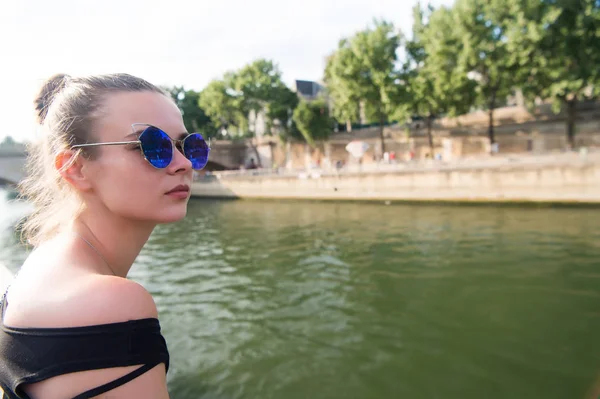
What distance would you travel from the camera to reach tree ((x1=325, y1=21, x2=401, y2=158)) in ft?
100

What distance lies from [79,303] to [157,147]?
56cm

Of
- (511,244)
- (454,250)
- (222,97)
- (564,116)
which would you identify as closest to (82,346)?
(454,250)

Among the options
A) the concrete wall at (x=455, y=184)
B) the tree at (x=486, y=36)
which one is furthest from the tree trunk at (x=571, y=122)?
the concrete wall at (x=455, y=184)

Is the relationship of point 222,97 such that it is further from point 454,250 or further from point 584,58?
point 454,250

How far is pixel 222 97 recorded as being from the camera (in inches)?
1663

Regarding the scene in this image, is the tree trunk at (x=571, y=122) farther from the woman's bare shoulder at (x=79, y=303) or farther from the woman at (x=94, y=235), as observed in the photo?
the woman's bare shoulder at (x=79, y=303)

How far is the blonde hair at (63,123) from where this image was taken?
46.8 inches

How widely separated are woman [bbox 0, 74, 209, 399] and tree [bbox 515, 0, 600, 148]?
2706 cm

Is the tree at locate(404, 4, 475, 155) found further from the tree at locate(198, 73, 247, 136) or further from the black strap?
the black strap

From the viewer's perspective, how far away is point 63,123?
3.98 feet

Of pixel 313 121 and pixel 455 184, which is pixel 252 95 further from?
pixel 455 184

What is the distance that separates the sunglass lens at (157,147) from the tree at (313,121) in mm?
40182

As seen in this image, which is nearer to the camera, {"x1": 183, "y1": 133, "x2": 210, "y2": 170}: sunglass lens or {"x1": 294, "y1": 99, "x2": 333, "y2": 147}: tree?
{"x1": 183, "y1": 133, "x2": 210, "y2": 170}: sunglass lens

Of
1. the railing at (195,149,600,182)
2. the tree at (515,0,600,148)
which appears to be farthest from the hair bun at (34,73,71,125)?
the tree at (515,0,600,148)
